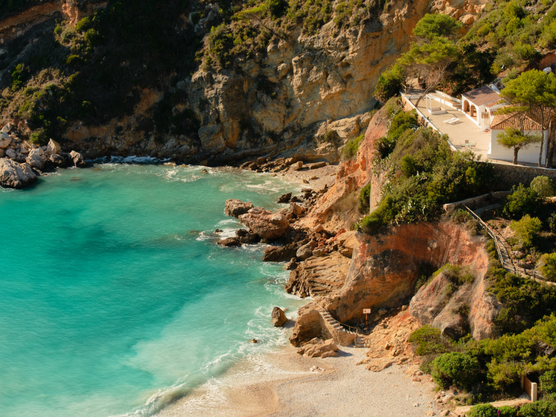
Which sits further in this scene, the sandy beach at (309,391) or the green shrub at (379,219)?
the green shrub at (379,219)

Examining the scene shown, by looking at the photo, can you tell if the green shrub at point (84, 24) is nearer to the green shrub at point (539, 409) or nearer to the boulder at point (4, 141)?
the boulder at point (4, 141)

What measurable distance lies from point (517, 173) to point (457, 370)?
1242 centimetres

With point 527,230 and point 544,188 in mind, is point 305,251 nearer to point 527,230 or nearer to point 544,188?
point 527,230

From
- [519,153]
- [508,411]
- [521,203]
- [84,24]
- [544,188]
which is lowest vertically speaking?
[508,411]

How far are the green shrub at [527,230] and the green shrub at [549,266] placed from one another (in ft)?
4.32

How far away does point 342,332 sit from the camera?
94.2 ft

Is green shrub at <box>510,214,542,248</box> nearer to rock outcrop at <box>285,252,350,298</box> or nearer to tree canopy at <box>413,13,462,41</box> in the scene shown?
rock outcrop at <box>285,252,350,298</box>

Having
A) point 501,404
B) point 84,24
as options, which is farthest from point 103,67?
point 501,404

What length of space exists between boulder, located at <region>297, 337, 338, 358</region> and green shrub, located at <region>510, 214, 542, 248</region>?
35.6ft

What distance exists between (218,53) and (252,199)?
25.2m

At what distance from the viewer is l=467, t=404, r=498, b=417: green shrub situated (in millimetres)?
19719

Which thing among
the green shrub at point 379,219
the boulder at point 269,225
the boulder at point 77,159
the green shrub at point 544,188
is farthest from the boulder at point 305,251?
the boulder at point 77,159

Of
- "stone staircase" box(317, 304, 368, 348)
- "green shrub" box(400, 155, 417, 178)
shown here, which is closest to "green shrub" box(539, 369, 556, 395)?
"stone staircase" box(317, 304, 368, 348)

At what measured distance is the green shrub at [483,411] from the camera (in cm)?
1972
